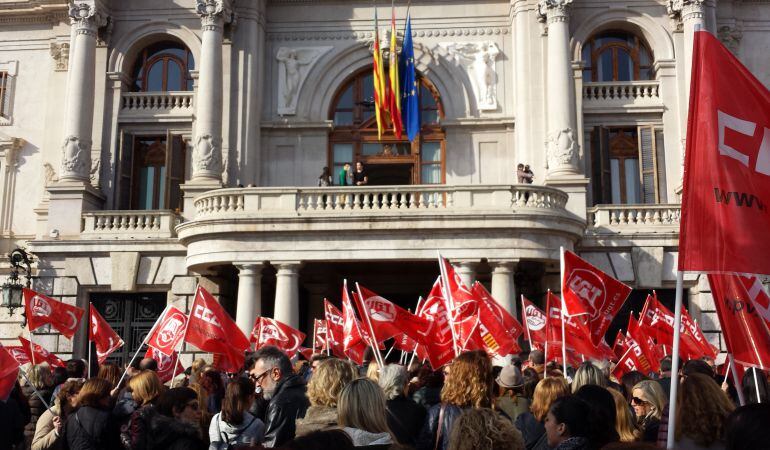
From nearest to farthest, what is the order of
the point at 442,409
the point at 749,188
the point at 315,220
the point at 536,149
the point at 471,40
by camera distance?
the point at 749,188 → the point at 442,409 → the point at 315,220 → the point at 536,149 → the point at 471,40

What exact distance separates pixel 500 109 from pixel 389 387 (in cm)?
2114

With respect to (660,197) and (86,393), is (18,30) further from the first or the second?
(86,393)

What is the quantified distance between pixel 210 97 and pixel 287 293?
291 inches

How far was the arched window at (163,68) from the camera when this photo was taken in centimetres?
2850

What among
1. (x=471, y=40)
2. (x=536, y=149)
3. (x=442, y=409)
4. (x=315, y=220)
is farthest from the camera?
(x=471, y=40)

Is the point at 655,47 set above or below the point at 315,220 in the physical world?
above

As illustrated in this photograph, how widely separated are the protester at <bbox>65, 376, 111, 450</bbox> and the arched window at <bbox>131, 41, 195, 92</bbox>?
2215 centimetres

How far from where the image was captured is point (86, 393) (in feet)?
24.1

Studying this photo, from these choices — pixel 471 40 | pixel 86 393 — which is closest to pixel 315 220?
pixel 471 40

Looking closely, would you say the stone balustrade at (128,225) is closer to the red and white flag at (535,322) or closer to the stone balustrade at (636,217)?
the red and white flag at (535,322)

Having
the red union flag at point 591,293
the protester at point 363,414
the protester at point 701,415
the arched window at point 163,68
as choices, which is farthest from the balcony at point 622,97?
the protester at point 363,414

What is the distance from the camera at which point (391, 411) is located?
726 cm

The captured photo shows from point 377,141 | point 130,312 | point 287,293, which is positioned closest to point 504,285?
point 287,293

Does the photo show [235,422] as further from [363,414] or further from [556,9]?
[556,9]
